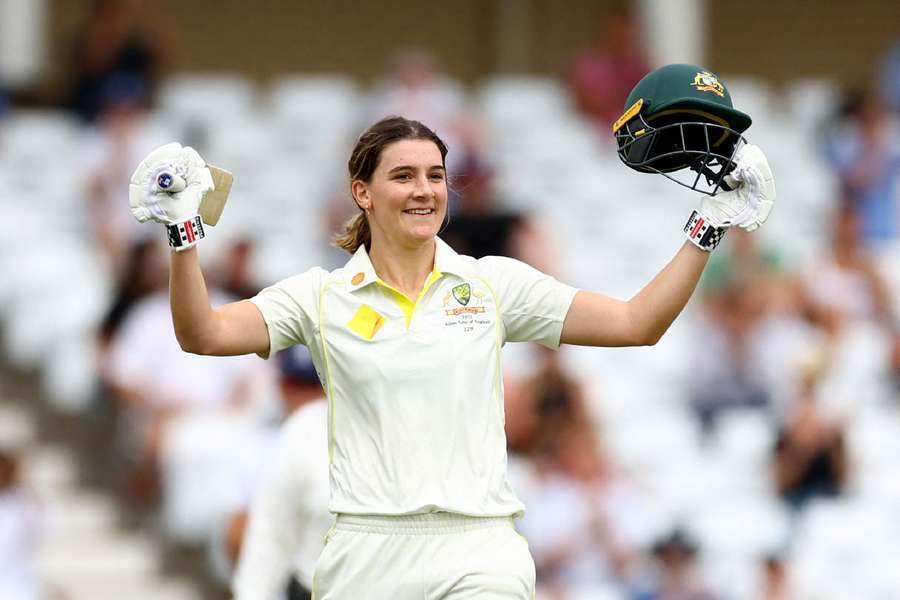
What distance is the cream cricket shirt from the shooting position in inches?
147

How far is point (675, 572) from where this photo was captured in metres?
7.75

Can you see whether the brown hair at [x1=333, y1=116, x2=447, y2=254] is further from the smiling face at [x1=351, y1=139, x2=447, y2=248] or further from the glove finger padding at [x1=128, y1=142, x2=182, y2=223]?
the glove finger padding at [x1=128, y1=142, x2=182, y2=223]

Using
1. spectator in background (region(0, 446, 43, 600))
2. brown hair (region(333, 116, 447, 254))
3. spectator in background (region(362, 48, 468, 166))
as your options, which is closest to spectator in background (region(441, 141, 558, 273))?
spectator in background (region(362, 48, 468, 166))

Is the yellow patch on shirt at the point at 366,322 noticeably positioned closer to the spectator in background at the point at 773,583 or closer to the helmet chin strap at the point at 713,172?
the helmet chin strap at the point at 713,172

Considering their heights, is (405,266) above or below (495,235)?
below

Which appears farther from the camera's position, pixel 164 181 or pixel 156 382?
pixel 156 382

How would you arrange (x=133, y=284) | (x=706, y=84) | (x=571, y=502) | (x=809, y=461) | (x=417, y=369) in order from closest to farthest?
1. (x=417, y=369)
2. (x=706, y=84)
3. (x=571, y=502)
4. (x=133, y=284)
5. (x=809, y=461)

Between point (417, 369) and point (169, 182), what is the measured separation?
1.99ft

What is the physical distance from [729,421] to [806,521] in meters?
0.74

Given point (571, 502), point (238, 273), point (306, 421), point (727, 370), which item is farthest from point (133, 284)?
point (306, 421)

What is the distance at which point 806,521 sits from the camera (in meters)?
8.95

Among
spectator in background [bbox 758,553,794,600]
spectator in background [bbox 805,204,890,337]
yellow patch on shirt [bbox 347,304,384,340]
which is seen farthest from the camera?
spectator in background [bbox 805,204,890,337]

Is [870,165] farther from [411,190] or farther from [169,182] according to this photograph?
[169,182]

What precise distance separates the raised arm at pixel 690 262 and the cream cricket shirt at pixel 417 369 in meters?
0.11
